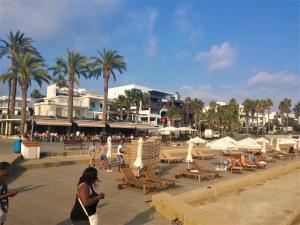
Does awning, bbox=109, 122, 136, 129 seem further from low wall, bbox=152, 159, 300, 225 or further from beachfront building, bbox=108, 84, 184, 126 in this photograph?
low wall, bbox=152, 159, 300, 225

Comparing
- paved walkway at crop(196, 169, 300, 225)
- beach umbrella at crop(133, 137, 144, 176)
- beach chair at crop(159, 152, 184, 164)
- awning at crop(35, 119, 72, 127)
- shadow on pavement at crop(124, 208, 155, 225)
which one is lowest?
paved walkway at crop(196, 169, 300, 225)

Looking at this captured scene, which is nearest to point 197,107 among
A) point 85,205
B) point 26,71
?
point 26,71

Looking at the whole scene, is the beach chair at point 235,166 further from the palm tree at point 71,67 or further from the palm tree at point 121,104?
the palm tree at point 121,104

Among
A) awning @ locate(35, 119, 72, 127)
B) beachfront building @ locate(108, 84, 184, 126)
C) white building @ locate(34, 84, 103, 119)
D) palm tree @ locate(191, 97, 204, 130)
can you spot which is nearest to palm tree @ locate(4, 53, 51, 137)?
awning @ locate(35, 119, 72, 127)

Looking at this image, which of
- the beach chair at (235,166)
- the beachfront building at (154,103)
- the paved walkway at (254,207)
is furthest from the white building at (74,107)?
the paved walkway at (254,207)

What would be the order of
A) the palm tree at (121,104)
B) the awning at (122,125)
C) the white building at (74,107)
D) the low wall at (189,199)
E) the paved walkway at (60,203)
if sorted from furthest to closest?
the palm tree at (121,104)
the white building at (74,107)
the awning at (122,125)
the paved walkway at (60,203)
the low wall at (189,199)

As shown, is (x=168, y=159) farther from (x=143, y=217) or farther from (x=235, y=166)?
(x=143, y=217)

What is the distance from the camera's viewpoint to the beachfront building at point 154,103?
282 feet

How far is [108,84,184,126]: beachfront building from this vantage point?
85963 millimetres

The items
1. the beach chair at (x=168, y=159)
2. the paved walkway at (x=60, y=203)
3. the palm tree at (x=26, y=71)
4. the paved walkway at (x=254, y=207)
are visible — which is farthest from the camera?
the palm tree at (x=26, y=71)

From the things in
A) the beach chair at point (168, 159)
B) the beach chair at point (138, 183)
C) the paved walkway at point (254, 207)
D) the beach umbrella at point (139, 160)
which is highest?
the beach umbrella at point (139, 160)

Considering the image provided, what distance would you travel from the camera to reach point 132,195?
33.2ft

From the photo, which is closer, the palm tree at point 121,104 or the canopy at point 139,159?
the canopy at point 139,159

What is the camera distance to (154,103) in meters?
91.7
